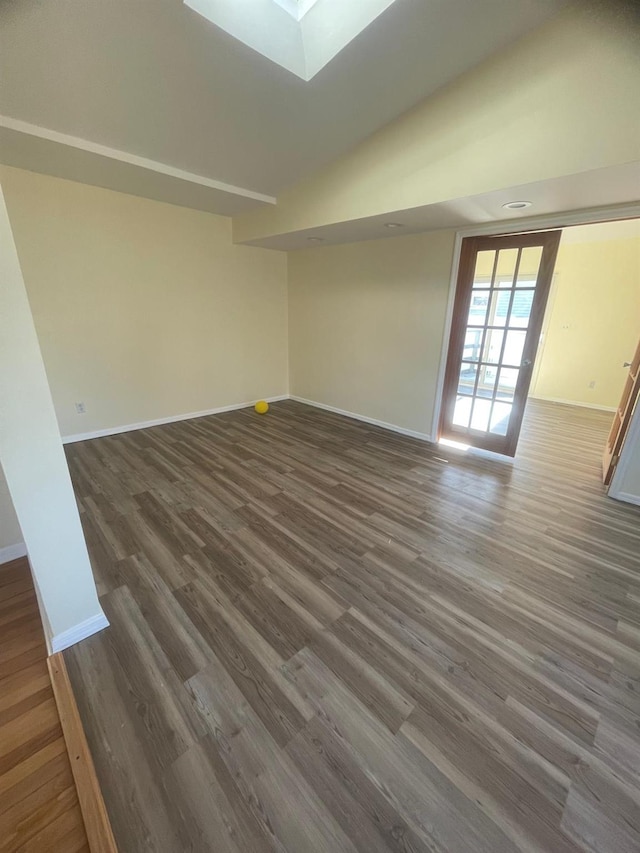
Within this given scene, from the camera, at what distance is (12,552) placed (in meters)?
2.04

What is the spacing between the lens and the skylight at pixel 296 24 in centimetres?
178

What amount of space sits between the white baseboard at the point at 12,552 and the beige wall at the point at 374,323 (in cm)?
365

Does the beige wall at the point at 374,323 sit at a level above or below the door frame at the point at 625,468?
above

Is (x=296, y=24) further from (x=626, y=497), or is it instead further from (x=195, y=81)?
(x=626, y=497)

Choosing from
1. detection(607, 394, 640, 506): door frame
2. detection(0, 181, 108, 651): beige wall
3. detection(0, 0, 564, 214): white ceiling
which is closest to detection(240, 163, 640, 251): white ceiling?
detection(0, 0, 564, 214): white ceiling

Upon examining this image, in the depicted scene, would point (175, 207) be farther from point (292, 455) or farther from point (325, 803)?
point (325, 803)

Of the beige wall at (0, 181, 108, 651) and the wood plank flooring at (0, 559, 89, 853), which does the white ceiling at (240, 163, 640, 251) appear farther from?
the wood plank flooring at (0, 559, 89, 853)

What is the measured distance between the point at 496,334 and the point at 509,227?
36.6 inches

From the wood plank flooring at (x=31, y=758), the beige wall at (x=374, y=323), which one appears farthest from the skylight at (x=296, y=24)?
the wood plank flooring at (x=31, y=758)

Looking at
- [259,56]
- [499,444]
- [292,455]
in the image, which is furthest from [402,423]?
[259,56]

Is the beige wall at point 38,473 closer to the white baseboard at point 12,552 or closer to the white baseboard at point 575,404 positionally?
the white baseboard at point 12,552

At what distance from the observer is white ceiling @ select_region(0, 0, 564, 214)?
5.66ft

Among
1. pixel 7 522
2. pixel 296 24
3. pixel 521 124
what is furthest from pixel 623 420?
pixel 7 522

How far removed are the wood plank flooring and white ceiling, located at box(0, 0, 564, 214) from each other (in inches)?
118
